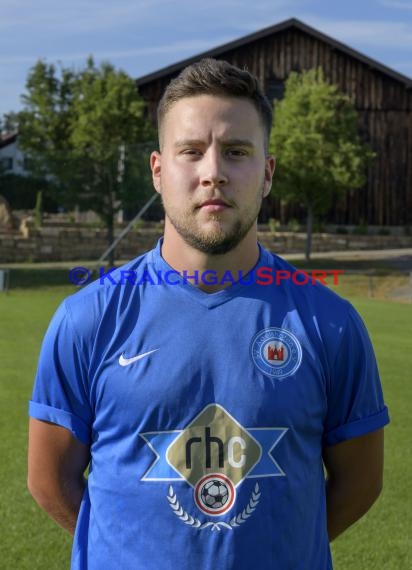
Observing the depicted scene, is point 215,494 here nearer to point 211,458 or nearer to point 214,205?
point 211,458

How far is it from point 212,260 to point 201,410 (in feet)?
1.48

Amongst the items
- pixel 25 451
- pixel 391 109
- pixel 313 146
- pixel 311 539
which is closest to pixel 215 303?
pixel 311 539

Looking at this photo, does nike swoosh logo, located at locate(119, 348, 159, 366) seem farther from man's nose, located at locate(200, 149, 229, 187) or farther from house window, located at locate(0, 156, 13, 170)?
house window, located at locate(0, 156, 13, 170)

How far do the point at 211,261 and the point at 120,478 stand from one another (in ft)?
2.23

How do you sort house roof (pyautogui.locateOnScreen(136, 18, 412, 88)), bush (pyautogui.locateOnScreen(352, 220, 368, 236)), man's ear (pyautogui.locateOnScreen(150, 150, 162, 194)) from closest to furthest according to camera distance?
man's ear (pyautogui.locateOnScreen(150, 150, 162, 194))
bush (pyautogui.locateOnScreen(352, 220, 368, 236))
house roof (pyautogui.locateOnScreen(136, 18, 412, 88))

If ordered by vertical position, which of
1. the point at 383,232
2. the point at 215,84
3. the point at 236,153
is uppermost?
the point at 215,84

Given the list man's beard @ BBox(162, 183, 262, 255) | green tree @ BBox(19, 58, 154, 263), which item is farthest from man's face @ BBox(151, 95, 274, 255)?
green tree @ BBox(19, 58, 154, 263)

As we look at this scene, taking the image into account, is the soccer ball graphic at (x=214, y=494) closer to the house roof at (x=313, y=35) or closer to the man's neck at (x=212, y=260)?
the man's neck at (x=212, y=260)

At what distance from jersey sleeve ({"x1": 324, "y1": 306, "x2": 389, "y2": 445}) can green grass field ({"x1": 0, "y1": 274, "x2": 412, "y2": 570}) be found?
405 centimetres

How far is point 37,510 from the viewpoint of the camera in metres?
7.64

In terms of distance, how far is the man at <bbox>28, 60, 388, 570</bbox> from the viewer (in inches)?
102

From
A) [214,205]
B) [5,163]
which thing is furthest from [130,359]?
[5,163]

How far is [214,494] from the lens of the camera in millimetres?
2598

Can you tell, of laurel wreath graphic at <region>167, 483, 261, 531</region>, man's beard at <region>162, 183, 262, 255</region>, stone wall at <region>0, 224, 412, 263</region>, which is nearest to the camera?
laurel wreath graphic at <region>167, 483, 261, 531</region>
